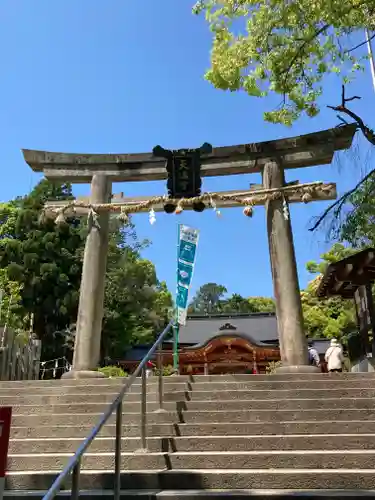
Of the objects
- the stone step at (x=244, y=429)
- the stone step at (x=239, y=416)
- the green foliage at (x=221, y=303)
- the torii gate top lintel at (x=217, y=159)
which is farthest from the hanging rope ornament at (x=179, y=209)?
the green foliage at (x=221, y=303)

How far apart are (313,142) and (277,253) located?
2301mm

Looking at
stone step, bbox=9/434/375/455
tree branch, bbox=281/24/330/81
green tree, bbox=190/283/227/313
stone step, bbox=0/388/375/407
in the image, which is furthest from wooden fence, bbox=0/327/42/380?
green tree, bbox=190/283/227/313

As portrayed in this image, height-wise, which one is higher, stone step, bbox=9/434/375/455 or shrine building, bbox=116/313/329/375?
shrine building, bbox=116/313/329/375

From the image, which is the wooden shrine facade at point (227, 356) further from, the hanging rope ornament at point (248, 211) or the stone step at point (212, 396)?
the stone step at point (212, 396)

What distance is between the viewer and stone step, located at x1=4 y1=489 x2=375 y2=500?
2959mm

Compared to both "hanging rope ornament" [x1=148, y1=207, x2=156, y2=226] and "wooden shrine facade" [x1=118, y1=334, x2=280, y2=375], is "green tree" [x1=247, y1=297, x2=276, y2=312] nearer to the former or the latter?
"wooden shrine facade" [x1=118, y1=334, x2=280, y2=375]

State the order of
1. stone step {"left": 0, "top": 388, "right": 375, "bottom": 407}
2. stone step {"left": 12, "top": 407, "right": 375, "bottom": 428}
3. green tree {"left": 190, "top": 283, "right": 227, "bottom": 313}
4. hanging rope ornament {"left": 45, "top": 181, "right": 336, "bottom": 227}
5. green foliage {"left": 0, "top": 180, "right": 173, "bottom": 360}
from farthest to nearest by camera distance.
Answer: green tree {"left": 190, "top": 283, "right": 227, "bottom": 313} → green foliage {"left": 0, "top": 180, "right": 173, "bottom": 360} → hanging rope ornament {"left": 45, "top": 181, "right": 336, "bottom": 227} → stone step {"left": 0, "top": 388, "right": 375, "bottom": 407} → stone step {"left": 12, "top": 407, "right": 375, "bottom": 428}

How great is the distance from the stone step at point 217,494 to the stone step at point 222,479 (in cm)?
10

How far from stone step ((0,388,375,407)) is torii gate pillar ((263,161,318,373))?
1529mm

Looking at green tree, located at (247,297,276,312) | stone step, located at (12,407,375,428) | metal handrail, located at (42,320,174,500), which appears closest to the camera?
metal handrail, located at (42,320,174,500)

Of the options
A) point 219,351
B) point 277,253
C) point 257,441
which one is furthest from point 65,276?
point 257,441

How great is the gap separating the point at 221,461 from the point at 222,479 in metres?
0.29

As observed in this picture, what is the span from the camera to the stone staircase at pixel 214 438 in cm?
328

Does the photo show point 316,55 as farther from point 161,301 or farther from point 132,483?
point 161,301
